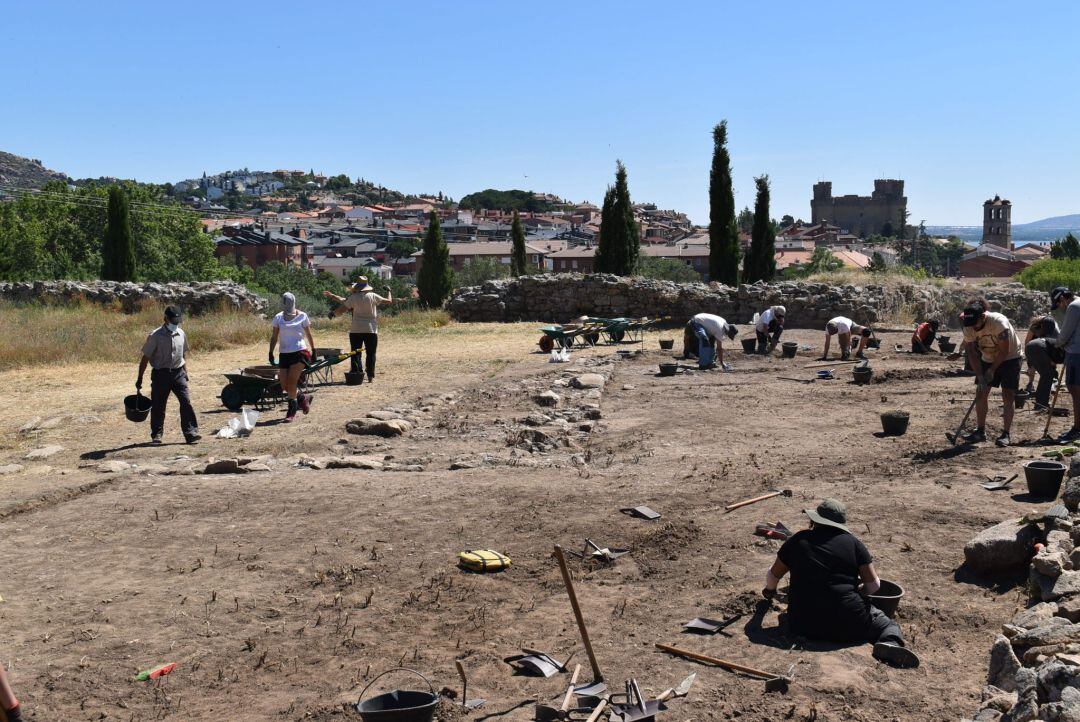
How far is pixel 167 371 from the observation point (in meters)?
11.2

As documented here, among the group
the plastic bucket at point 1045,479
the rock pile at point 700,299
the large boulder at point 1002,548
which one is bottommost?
the large boulder at point 1002,548

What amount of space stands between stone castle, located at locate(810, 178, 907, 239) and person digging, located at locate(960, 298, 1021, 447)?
584ft

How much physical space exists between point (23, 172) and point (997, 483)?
662 feet

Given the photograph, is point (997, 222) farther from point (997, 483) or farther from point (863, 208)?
point (997, 483)

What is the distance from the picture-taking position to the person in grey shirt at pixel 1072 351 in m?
10.0

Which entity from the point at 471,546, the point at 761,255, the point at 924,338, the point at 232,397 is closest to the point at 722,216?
the point at 761,255

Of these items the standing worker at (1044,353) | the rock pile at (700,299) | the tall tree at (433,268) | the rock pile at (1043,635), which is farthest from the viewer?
the tall tree at (433,268)

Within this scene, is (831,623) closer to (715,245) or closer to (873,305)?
(873,305)

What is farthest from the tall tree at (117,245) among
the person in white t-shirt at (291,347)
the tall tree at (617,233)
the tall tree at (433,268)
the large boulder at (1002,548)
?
the large boulder at (1002,548)

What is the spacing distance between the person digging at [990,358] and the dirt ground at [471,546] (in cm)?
37

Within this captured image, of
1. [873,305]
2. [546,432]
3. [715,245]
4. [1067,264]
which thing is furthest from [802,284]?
[1067,264]

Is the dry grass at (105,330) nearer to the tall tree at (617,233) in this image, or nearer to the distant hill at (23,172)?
the tall tree at (617,233)

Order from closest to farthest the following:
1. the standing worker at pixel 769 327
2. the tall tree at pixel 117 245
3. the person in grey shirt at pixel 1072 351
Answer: the person in grey shirt at pixel 1072 351 → the standing worker at pixel 769 327 → the tall tree at pixel 117 245

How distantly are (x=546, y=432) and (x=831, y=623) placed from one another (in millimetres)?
6225
